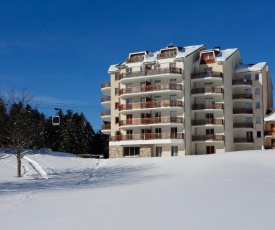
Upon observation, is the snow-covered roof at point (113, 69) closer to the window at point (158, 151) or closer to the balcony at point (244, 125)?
the window at point (158, 151)

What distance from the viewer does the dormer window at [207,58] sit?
57031 millimetres

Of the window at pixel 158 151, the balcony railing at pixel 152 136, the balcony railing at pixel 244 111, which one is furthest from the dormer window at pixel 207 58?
the window at pixel 158 151

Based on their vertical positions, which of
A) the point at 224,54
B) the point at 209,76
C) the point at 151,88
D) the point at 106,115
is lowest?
the point at 106,115

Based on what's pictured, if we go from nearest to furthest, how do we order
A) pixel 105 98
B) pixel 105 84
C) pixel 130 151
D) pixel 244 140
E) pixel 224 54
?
pixel 130 151, pixel 244 140, pixel 224 54, pixel 105 98, pixel 105 84

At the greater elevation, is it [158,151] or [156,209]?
[158,151]

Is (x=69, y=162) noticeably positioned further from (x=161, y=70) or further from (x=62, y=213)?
(x=62, y=213)

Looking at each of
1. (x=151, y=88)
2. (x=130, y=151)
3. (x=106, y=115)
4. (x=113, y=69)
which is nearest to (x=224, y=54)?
(x=151, y=88)

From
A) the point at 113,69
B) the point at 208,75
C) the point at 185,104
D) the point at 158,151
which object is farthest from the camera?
the point at 113,69

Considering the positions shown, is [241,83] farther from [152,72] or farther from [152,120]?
[152,120]

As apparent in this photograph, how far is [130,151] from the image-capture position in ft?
183

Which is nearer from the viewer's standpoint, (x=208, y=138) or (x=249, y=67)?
(x=208, y=138)

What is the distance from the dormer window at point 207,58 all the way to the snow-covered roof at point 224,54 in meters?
0.94

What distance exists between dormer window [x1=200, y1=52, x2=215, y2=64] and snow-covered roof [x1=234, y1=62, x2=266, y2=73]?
6.37m

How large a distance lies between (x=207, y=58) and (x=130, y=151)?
19.5 m
